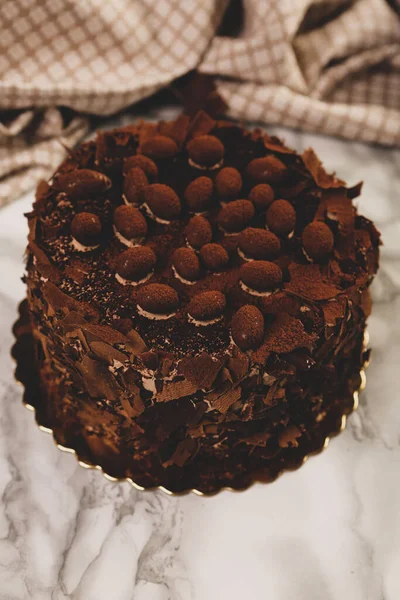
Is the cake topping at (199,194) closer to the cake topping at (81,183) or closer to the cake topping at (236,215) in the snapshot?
the cake topping at (236,215)

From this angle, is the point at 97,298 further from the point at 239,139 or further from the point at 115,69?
the point at 115,69

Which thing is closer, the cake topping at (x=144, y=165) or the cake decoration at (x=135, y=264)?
the cake decoration at (x=135, y=264)

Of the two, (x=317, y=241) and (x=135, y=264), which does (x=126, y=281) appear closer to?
(x=135, y=264)

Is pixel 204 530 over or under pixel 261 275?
under

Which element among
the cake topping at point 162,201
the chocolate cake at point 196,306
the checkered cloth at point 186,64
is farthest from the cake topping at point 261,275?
the checkered cloth at point 186,64

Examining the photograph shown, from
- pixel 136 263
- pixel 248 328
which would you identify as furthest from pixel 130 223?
pixel 248 328

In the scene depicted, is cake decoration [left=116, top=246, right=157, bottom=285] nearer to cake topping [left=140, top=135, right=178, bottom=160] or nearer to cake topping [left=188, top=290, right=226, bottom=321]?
cake topping [left=188, top=290, right=226, bottom=321]

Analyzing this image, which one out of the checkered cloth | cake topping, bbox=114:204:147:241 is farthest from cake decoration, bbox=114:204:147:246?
the checkered cloth
